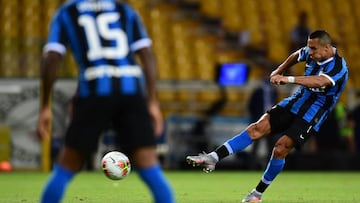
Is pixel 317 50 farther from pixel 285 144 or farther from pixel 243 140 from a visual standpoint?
pixel 243 140

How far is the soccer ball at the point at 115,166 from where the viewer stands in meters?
9.97

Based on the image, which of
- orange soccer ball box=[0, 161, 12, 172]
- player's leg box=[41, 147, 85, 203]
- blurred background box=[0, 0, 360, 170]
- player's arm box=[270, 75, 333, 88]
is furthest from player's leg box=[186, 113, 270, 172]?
blurred background box=[0, 0, 360, 170]

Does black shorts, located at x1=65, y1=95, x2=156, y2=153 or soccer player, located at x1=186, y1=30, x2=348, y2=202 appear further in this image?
soccer player, located at x1=186, y1=30, x2=348, y2=202

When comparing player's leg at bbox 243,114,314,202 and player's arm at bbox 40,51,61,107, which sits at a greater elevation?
player's arm at bbox 40,51,61,107

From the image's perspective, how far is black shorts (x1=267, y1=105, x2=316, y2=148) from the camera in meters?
9.43

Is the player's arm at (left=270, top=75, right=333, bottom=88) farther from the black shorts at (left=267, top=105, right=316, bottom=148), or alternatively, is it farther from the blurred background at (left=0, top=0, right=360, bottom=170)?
the blurred background at (left=0, top=0, right=360, bottom=170)

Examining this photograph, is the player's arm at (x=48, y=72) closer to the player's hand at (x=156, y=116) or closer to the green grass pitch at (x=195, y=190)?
the player's hand at (x=156, y=116)

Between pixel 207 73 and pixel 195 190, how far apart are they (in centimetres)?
974

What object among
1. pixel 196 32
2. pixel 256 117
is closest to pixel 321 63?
pixel 256 117

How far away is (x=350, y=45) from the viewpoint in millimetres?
22797

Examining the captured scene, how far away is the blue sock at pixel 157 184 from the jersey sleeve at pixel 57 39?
3.08ft

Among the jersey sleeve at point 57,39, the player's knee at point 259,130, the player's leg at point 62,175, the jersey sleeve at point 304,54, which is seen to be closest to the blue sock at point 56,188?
the player's leg at point 62,175

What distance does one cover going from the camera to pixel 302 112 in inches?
375

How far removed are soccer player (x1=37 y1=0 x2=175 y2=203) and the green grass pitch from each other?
3.59 meters
